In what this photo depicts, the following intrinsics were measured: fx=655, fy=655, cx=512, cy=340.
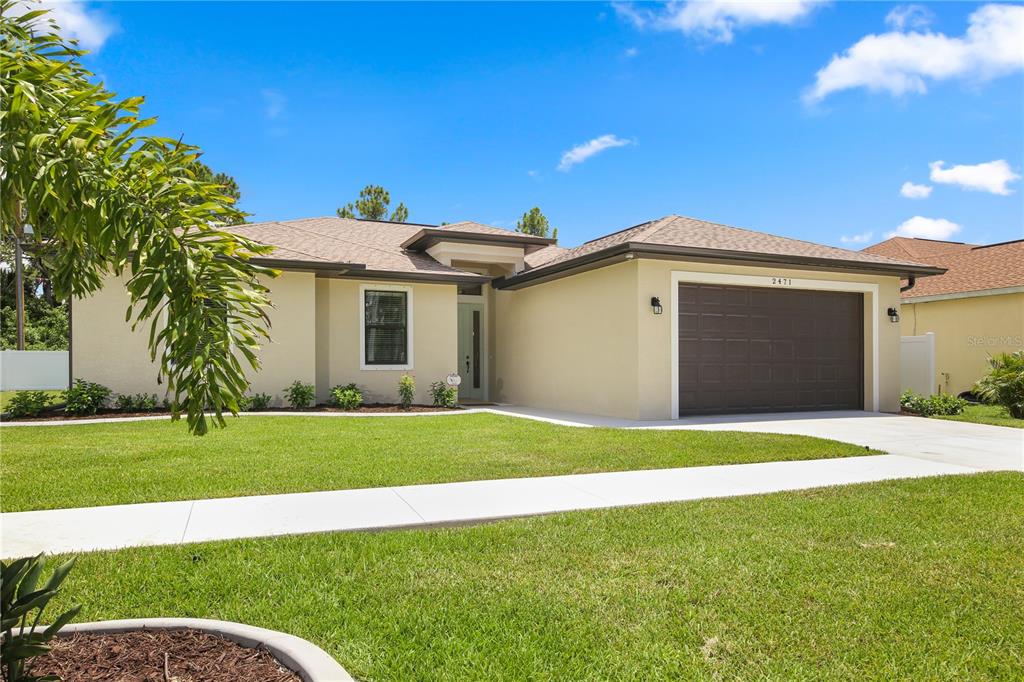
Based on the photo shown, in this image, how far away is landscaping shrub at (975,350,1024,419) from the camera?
14.1 metres

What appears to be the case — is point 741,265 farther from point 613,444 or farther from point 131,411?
point 131,411

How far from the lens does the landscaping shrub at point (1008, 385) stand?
14133mm

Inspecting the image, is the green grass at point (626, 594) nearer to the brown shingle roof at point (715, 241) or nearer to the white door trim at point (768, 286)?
the white door trim at point (768, 286)

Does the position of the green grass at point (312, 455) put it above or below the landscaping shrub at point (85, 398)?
below

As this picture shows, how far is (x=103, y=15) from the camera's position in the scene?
5.31 metres

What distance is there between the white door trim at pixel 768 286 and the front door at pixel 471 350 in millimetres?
6932

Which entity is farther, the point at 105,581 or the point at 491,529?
the point at 491,529

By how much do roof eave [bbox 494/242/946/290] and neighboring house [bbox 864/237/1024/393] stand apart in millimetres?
4841

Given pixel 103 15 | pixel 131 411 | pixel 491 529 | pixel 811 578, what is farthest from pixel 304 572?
pixel 131 411

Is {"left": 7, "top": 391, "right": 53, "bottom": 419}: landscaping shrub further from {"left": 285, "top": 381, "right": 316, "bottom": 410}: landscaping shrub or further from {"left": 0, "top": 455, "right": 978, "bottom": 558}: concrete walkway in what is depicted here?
{"left": 0, "top": 455, "right": 978, "bottom": 558}: concrete walkway

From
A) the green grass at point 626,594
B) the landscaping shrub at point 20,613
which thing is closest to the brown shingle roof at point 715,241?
the green grass at point 626,594

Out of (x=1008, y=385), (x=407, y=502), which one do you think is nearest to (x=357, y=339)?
(x=407, y=502)

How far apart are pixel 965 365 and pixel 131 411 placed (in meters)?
21.8

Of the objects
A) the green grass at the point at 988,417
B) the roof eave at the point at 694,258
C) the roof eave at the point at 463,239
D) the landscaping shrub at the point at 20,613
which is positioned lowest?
the green grass at the point at 988,417
